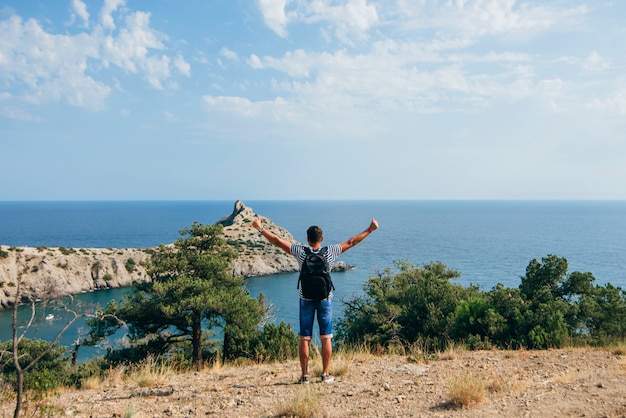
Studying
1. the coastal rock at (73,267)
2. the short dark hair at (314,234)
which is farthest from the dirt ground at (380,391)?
the coastal rock at (73,267)

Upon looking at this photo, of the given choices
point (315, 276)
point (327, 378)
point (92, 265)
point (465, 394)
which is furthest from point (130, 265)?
point (465, 394)

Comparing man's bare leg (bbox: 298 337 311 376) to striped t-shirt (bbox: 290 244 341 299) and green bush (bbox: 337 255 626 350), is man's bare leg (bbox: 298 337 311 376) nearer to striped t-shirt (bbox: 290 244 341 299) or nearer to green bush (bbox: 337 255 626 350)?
striped t-shirt (bbox: 290 244 341 299)

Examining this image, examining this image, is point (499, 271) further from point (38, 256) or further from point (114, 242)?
point (114, 242)

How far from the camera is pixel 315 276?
586cm

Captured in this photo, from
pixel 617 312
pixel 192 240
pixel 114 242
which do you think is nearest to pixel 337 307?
pixel 192 240

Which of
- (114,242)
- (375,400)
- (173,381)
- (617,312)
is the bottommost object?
(114,242)

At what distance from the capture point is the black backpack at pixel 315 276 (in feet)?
19.1

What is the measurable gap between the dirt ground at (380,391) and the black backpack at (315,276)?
128 cm

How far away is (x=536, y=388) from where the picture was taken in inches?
229

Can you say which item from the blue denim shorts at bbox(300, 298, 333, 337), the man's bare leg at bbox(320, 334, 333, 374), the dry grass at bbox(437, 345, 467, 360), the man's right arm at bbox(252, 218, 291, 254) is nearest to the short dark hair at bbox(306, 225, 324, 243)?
the man's right arm at bbox(252, 218, 291, 254)

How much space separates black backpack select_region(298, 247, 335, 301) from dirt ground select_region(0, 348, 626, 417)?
1284mm

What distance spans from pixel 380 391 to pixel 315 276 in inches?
74.5

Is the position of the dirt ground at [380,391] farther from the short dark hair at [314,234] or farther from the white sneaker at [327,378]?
the short dark hair at [314,234]

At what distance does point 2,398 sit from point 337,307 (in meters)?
43.1
